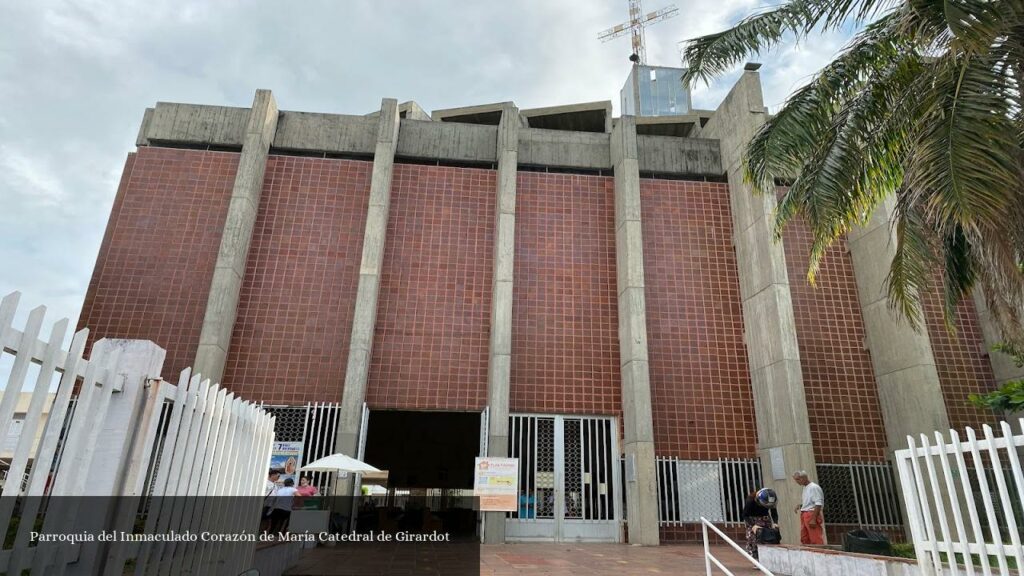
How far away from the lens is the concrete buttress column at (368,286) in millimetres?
12750

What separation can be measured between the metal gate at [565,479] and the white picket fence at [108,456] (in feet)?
30.8

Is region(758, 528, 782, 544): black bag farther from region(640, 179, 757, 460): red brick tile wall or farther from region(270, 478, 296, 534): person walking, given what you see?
region(270, 478, 296, 534): person walking

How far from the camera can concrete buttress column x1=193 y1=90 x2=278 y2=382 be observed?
12.9 m

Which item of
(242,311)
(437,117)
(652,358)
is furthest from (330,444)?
(437,117)

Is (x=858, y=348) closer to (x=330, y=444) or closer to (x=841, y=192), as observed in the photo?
(x=841, y=192)

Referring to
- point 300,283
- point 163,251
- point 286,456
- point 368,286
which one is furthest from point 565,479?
point 163,251

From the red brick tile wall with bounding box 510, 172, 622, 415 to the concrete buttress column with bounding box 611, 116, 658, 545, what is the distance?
0.43 m

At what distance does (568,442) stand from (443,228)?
606cm

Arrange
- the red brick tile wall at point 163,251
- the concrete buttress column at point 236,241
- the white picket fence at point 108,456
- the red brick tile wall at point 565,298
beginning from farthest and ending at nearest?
the red brick tile wall at point 565,298 < the red brick tile wall at point 163,251 < the concrete buttress column at point 236,241 < the white picket fence at point 108,456

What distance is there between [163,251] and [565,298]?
31.5 ft

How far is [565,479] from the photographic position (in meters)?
13.4

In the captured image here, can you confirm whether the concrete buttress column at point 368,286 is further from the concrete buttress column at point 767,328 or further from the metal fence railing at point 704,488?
the concrete buttress column at point 767,328

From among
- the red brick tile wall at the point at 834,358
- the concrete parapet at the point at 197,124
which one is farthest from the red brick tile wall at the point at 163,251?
the red brick tile wall at the point at 834,358

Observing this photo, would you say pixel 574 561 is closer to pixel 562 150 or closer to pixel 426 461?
pixel 562 150
